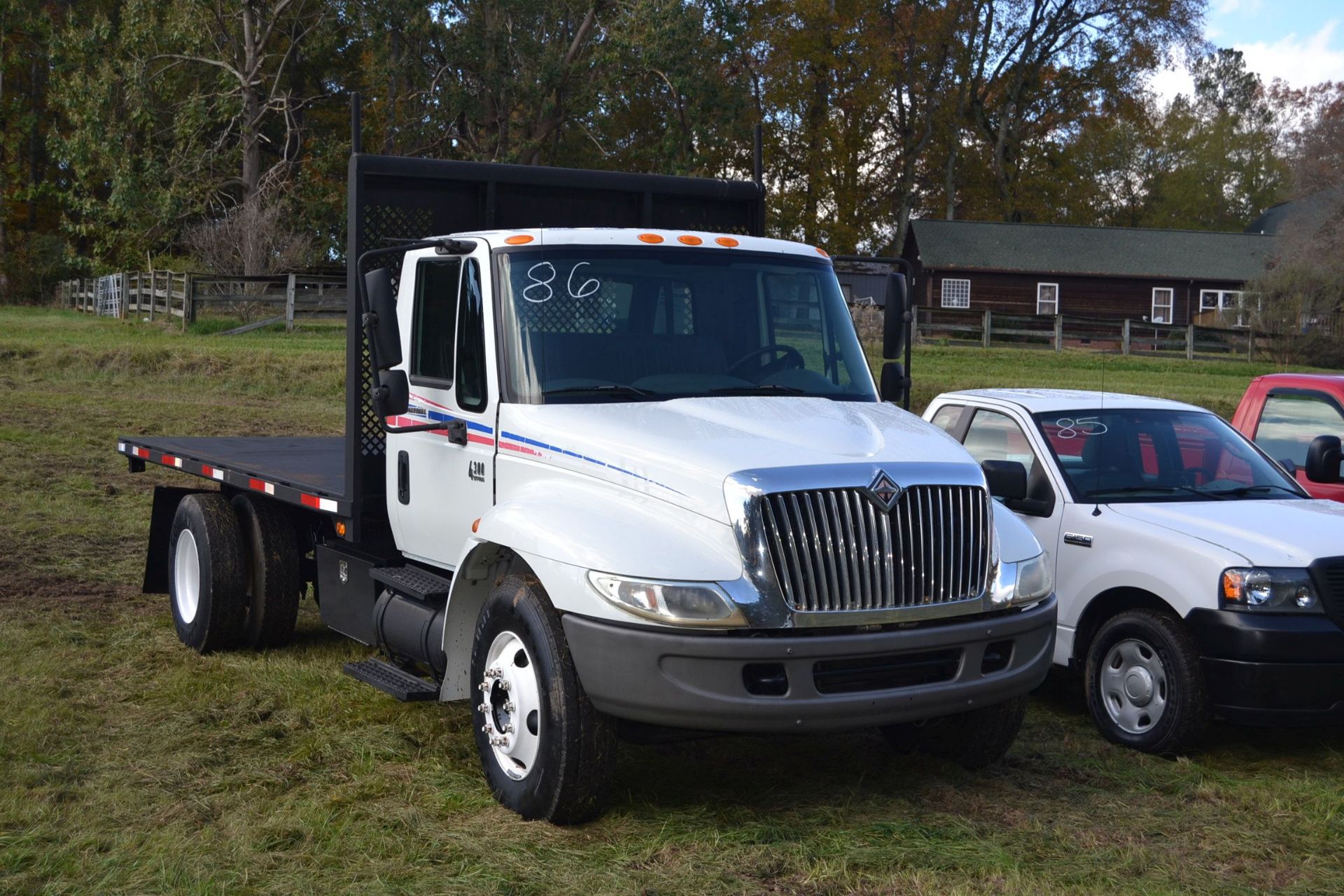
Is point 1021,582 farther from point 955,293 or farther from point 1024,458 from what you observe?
point 955,293

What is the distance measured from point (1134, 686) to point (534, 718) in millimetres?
3123

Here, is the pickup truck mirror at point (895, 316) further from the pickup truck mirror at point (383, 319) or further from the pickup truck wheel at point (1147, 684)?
the pickup truck mirror at point (383, 319)

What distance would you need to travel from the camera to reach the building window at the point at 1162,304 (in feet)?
186

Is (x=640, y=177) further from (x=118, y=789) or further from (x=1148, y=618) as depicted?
(x=118, y=789)

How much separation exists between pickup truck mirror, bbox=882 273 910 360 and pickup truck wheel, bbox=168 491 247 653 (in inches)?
163

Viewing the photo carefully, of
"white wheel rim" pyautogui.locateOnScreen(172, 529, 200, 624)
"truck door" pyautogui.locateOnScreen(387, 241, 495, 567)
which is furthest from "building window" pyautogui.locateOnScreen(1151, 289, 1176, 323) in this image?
"truck door" pyautogui.locateOnScreen(387, 241, 495, 567)

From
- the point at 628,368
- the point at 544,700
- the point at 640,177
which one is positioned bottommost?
the point at 544,700

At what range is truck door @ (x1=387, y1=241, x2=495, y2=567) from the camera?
6.35 metres

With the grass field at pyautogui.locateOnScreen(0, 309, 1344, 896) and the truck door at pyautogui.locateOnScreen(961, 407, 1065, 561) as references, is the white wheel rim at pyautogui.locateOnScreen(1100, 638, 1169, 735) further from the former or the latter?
the truck door at pyautogui.locateOnScreen(961, 407, 1065, 561)

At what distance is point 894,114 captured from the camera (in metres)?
60.2

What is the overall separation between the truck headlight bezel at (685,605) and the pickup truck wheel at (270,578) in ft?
13.3

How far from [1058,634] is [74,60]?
44.4 m

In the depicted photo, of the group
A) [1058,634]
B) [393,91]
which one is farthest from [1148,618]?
[393,91]

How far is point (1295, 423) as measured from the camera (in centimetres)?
941
